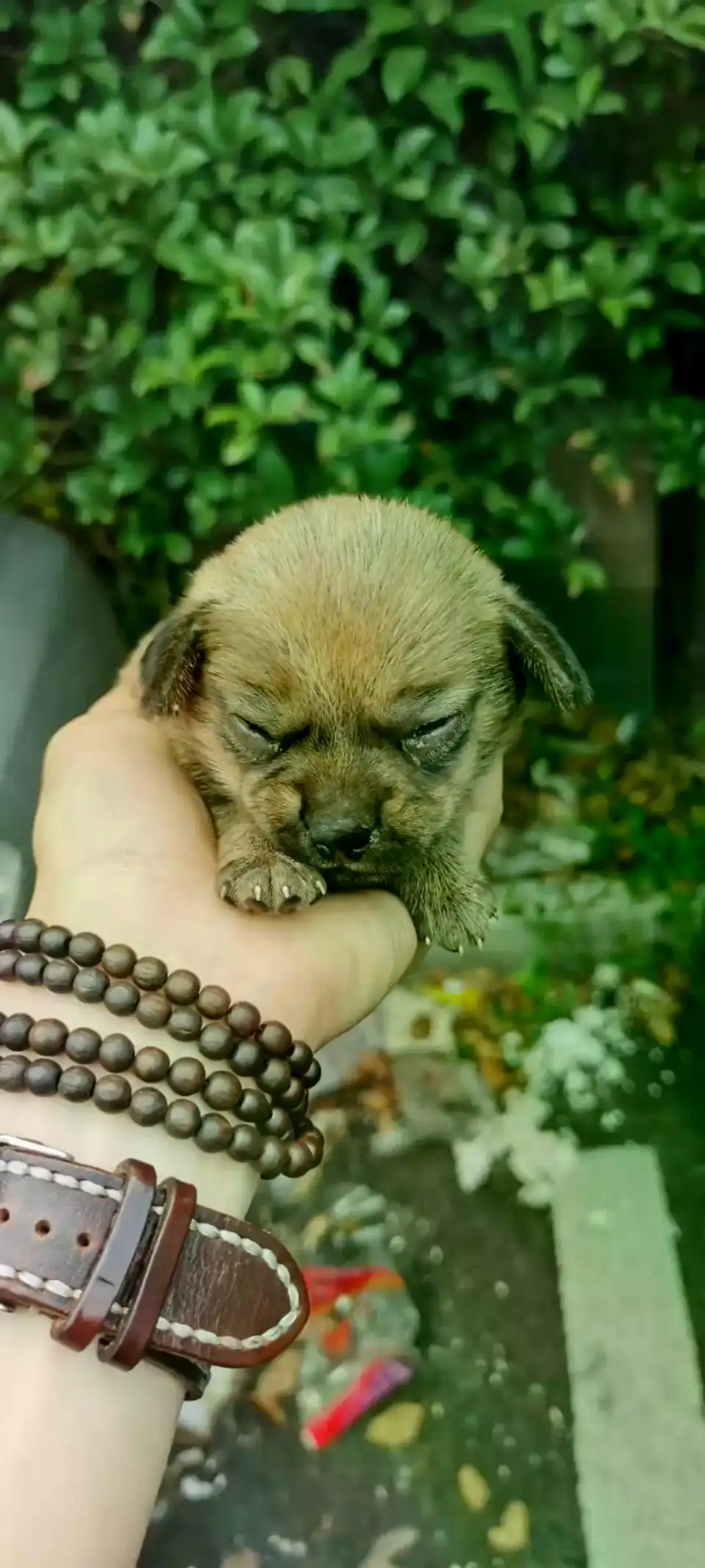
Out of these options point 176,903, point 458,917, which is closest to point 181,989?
point 176,903

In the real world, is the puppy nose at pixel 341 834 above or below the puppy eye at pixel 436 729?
below

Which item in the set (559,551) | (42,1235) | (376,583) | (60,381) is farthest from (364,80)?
(42,1235)

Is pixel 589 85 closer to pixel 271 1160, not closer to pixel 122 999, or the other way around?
pixel 122 999

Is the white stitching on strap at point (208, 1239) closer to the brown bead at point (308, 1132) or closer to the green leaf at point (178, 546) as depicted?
the brown bead at point (308, 1132)

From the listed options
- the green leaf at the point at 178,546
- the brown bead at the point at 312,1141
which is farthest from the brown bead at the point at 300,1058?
the green leaf at the point at 178,546

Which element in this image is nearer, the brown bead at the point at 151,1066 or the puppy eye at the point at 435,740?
the brown bead at the point at 151,1066

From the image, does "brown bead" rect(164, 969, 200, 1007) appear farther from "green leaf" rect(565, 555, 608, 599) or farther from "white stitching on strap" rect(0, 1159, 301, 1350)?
"green leaf" rect(565, 555, 608, 599)

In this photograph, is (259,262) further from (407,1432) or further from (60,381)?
(407,1432)
